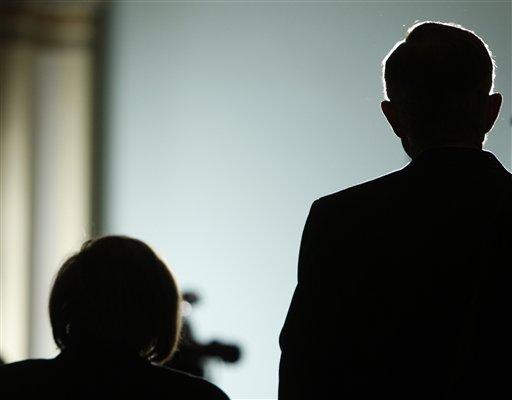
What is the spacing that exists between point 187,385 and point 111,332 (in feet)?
0.47

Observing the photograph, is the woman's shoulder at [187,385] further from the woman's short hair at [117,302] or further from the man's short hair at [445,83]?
the man's short hair at [445,83]

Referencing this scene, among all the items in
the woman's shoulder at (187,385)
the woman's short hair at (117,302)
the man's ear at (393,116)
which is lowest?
the woman's shoulder at (187,385)

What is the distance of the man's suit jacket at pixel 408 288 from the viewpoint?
0.90 m

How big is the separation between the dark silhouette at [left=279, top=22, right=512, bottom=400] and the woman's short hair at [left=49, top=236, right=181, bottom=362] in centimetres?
48

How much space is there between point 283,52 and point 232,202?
1.49 ft

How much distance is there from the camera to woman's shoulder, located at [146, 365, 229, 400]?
52.9 inches

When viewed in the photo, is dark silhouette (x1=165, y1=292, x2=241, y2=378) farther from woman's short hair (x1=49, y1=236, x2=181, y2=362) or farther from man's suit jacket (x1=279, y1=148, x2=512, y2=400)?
man's suit jacket (x1=279, y1=148, x2=512, y2=400)

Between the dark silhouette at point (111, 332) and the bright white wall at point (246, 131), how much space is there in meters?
1.21

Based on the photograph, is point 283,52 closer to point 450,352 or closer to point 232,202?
point 232,202

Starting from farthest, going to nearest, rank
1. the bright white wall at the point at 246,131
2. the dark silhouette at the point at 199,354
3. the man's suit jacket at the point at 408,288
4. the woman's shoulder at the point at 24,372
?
the bright white wall at the point at 246,131 → the dark silhouette at the point at 199,354 → the woman's shoulder at the point at 24,372 → the man's suit jacket at the point at 408,288

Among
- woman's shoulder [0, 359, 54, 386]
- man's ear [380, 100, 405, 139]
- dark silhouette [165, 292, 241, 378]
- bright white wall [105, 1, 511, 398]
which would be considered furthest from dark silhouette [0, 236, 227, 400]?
bright white wall [105, 1, 511, 398]

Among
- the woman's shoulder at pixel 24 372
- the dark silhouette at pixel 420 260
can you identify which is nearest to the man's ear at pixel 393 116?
the dark silhouette at pixel 420 260

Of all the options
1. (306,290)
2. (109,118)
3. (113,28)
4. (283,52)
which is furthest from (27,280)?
(306,290)

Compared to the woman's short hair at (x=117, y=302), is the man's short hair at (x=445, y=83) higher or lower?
higher
